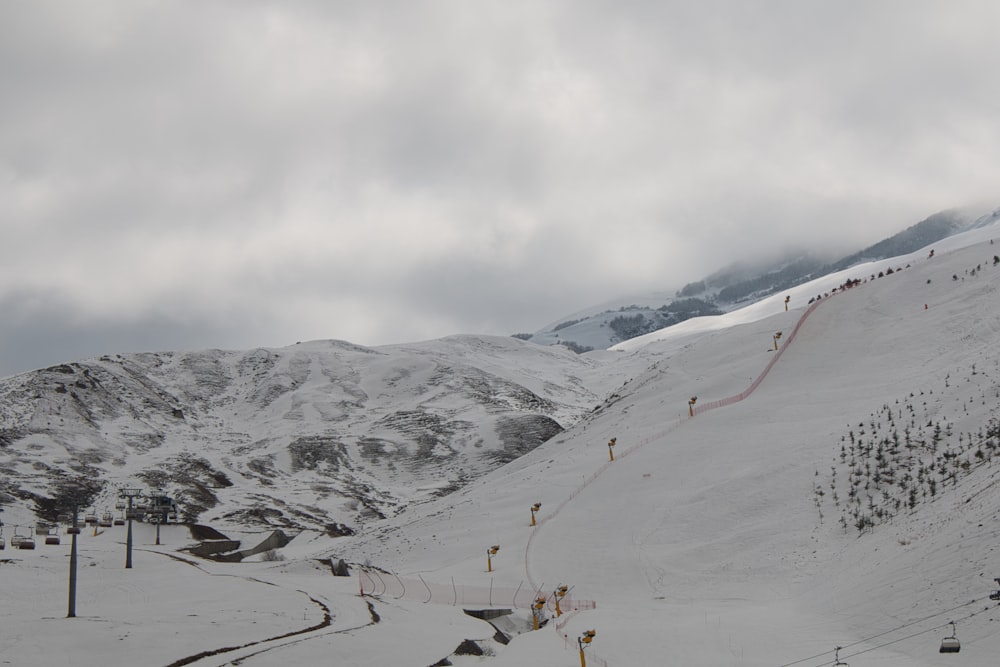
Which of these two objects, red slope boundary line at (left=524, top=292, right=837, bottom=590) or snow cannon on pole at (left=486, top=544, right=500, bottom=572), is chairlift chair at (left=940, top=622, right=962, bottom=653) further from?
snow cannon on pole at (left=486, top=544, right=500, bottom=572)

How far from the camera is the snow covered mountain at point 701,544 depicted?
66.0 feet

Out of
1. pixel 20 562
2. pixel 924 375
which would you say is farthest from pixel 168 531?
pixel 924 375

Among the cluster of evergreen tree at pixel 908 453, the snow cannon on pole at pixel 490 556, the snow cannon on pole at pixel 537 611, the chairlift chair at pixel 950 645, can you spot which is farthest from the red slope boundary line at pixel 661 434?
the chairlift chair at pixel 950 645

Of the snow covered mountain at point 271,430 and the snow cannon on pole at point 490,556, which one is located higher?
the snow cannon on pole at point 490,556

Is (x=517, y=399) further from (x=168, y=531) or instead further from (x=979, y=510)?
(x=979, y=510)

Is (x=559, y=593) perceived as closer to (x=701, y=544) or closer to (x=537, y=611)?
(x=537, y=611)

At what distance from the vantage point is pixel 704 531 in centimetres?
3147

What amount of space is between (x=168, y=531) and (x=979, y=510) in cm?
6109

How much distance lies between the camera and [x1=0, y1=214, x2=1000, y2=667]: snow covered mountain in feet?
66.0

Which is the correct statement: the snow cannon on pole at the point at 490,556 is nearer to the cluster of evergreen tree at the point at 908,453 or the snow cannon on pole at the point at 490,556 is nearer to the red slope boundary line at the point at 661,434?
the red slope boundary line at the point at 661,434

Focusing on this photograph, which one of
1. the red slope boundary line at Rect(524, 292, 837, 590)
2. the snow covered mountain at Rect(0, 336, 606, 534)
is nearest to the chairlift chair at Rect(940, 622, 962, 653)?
the red slope boundary line at Rect(524, 292, 837, 590)

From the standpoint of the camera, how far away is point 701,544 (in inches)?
1200

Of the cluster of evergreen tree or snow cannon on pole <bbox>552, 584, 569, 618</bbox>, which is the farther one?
snow cannon on pole <bbox>552, 584, 569, 618</bbox>

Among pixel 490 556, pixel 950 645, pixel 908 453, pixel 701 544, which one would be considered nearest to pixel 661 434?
pixel 490 556
